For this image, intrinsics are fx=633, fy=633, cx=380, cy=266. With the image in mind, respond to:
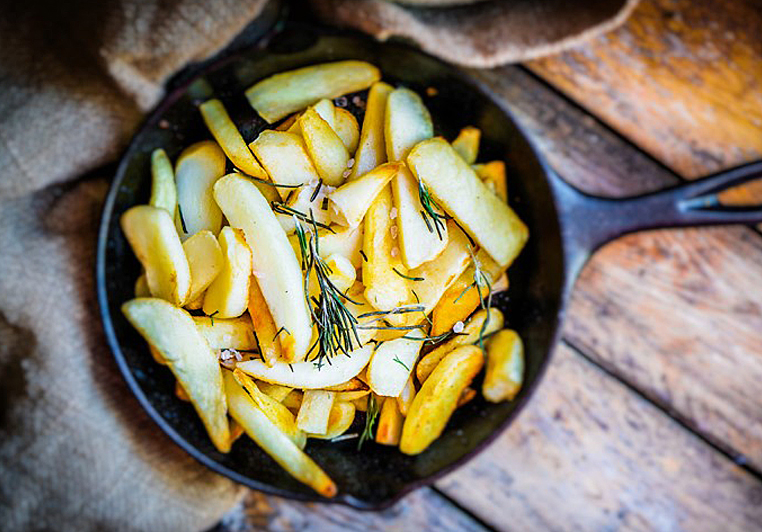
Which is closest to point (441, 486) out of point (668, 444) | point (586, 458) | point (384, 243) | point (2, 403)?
Result: point (586, 458)

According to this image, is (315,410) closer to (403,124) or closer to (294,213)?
(294,213)

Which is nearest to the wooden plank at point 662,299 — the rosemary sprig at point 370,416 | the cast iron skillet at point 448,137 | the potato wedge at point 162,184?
the cast iron skillet at point 448,137

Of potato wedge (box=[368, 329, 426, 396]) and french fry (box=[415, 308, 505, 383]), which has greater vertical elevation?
potato wedge (box=[368, 329, 426, 396])

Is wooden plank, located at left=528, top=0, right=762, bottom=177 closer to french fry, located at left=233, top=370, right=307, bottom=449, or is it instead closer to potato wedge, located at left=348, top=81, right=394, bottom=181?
potato wedge, located at left=348, top=81, right=394, bottom=181

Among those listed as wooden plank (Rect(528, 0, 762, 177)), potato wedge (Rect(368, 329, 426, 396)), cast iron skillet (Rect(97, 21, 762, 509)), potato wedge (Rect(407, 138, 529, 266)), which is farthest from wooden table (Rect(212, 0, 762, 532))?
potato wedge (Rect(368, 329, 426, 396))

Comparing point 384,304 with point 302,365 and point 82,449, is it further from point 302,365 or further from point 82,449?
point 82,449

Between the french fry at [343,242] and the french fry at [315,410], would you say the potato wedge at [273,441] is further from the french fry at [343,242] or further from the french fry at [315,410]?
the french fry at [343,242]
